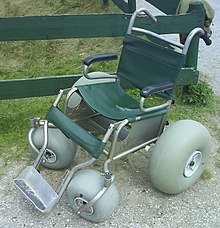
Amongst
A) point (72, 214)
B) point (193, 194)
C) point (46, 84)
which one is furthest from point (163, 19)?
point (72, 214)

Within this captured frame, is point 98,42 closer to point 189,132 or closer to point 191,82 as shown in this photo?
point 191,82

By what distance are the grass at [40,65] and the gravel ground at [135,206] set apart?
39 cm

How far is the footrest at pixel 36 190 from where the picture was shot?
7.51 ft

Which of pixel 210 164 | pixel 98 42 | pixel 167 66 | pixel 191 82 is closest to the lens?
pixel 167 66

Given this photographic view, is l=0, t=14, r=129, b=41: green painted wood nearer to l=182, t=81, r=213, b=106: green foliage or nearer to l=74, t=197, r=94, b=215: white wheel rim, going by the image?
l=182, t=81, r=213, b=106: green foliage

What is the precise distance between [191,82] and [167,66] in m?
1.09

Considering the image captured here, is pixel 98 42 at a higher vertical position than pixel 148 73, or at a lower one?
lower

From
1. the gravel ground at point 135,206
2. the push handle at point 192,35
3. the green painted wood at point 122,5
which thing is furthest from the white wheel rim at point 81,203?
the green painted wood at point 122,5

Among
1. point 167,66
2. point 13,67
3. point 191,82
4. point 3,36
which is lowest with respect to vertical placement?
point 13,67

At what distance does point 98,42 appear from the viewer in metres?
5.12

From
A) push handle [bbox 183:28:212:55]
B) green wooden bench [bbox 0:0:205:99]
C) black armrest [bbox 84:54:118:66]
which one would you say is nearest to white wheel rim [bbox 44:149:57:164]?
black armrest [bbox 84:54:118:66]

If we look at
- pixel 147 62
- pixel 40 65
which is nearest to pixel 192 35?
pixel 147 62

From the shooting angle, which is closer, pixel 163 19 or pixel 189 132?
pixel 189 132

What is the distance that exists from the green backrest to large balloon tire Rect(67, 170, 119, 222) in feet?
2.76
